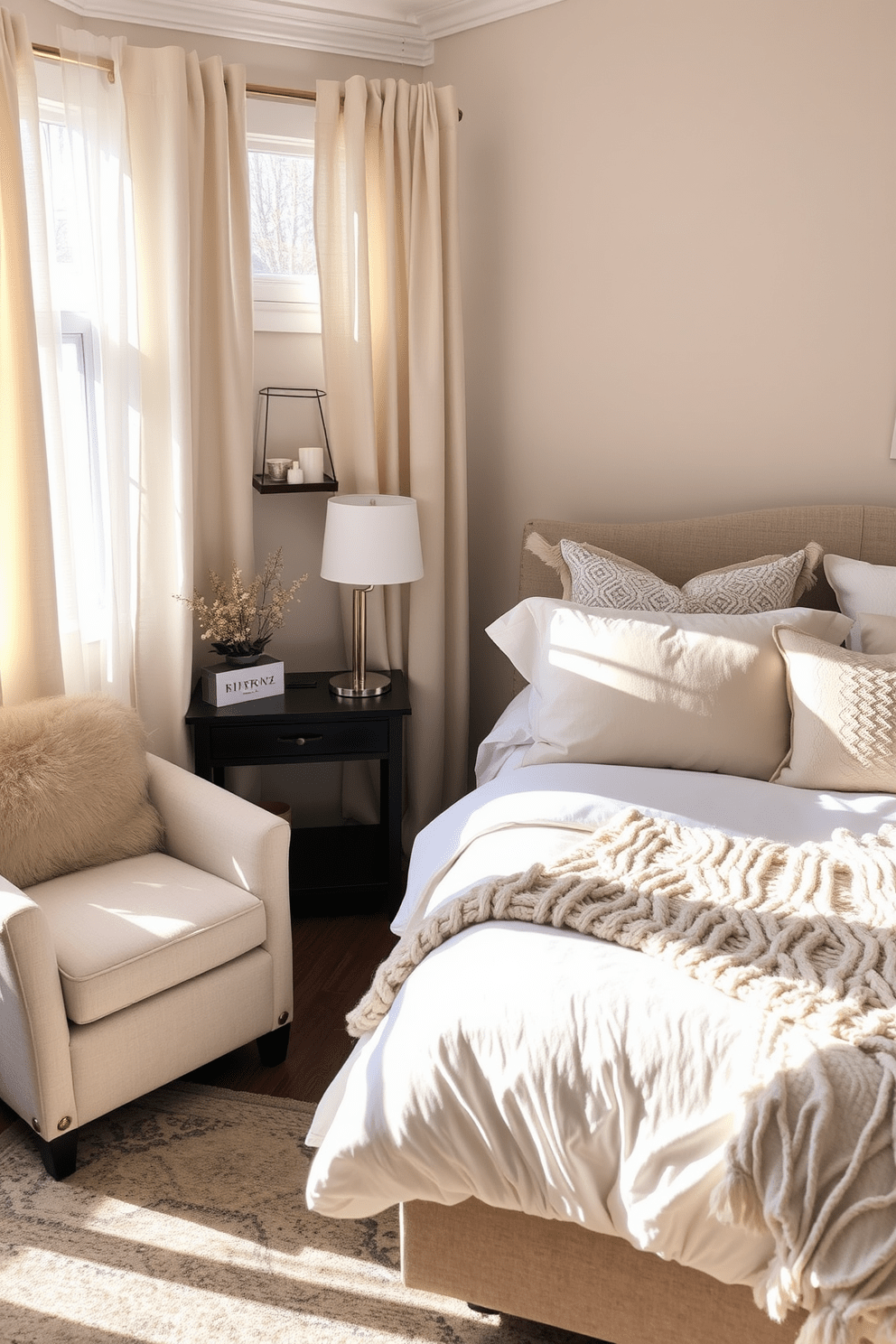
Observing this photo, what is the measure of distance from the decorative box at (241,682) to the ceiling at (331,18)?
1.84 m

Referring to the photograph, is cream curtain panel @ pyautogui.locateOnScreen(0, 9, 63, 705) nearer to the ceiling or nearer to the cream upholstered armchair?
the cream upholstered armchair

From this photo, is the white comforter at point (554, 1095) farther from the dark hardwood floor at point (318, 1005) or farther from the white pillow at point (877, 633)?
the white pillow at point (877, 633)

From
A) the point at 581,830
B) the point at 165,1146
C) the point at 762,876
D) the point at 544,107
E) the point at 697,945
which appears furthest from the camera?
the point at 544,107

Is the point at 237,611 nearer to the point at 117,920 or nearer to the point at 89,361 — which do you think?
the point at 89,361

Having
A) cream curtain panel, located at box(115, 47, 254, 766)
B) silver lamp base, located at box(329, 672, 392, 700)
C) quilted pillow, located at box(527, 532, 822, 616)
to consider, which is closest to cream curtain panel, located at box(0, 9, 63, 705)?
cream curtain panel, located at box(115, 47, 254, 766)

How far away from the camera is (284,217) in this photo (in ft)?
10.6

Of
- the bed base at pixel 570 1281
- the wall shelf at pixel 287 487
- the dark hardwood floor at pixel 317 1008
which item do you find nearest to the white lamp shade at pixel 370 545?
the wall shelf at pixel 287 487

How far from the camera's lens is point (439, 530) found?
3254 millimetres

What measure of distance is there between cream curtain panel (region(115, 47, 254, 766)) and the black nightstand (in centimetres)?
12

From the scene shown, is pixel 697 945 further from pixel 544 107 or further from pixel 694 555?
pixel 544 107

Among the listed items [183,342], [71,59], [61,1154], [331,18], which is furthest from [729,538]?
[61,1154]

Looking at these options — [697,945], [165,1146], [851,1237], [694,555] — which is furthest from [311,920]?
[851,1237]

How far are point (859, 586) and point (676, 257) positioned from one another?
113 cm

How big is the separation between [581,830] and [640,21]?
236 centimetres
